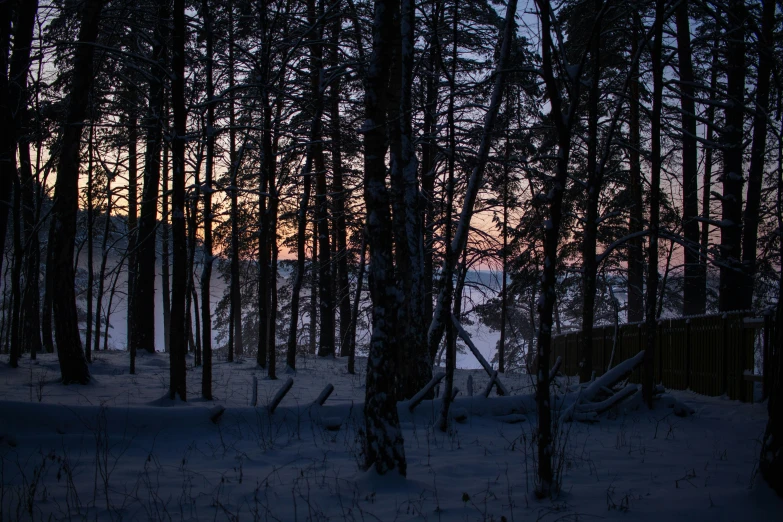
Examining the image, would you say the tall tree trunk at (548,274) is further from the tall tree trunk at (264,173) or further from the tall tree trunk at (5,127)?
the tall tree trunk at (5,127)

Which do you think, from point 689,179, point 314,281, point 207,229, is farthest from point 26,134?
point 689,179

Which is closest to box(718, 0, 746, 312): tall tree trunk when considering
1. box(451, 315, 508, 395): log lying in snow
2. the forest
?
the forest

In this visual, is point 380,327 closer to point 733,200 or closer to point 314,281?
point 733,200

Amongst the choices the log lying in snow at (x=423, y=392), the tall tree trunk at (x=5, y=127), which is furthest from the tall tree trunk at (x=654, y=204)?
the tall tree trunk at (x=5, y=127)

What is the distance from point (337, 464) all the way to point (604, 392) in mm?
5441

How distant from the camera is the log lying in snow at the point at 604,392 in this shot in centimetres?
852

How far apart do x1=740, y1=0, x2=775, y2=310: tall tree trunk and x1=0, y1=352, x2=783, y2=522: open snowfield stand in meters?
4.51

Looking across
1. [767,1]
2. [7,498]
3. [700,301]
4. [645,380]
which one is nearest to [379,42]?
[7,498]

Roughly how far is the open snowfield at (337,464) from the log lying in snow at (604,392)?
25 cm

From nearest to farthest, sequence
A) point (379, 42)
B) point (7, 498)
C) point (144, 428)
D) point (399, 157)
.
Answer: point (7, 498) → point (379, 42) → point (144, 428) → point (399, 157)

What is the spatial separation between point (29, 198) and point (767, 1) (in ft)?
65.9

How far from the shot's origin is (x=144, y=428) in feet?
22.2

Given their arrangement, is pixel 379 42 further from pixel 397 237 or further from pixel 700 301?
pixel 700 301

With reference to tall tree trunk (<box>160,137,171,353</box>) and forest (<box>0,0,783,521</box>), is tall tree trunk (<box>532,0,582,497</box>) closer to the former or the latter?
forest (<box>0,0,783,521</box>)
